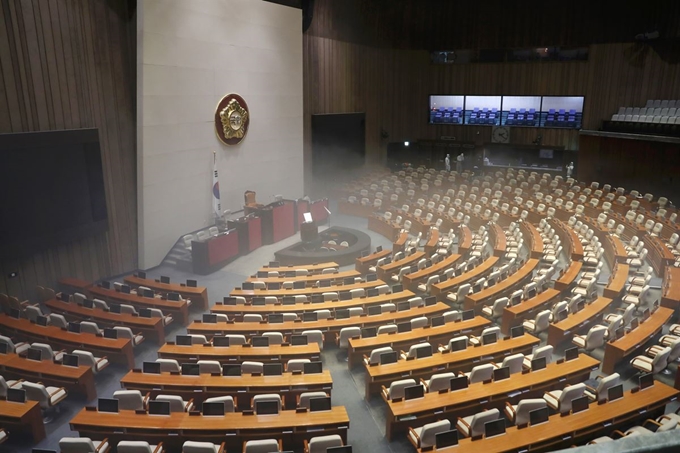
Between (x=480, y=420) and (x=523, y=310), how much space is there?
436 cm

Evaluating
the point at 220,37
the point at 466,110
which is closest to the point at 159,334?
the point at 220,37

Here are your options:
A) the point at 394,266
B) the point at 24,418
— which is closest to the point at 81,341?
the point at 24,418

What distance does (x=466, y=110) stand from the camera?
1128 inches

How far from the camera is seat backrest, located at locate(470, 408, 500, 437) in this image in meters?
6.57

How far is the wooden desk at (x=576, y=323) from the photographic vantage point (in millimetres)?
9516

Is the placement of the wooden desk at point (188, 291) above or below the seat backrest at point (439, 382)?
below

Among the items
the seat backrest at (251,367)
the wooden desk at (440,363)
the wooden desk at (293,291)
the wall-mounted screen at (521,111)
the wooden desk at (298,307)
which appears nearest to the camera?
the seat backrest at (251,367)

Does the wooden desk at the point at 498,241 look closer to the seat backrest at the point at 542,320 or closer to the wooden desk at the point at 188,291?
the seat backrest at the point at 542,320

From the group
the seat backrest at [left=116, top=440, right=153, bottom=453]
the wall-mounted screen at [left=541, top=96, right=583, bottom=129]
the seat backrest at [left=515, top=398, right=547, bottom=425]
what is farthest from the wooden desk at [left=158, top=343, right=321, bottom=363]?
the wall-mounted screen at [left=541, top=96, right=583, bottom=129]

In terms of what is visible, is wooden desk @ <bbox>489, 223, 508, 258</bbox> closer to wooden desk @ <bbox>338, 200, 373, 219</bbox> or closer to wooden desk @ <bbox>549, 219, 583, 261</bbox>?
wooden desk @ <bbox>549, 219, 583, 261</bbox>

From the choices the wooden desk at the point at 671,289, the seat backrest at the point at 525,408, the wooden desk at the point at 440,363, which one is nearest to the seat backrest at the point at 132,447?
the wooden desk at the point at 440,363

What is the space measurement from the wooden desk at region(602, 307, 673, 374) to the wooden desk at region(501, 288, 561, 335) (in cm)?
181

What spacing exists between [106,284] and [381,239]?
30.9 ft

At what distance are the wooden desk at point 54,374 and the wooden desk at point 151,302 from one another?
9.82 feet
